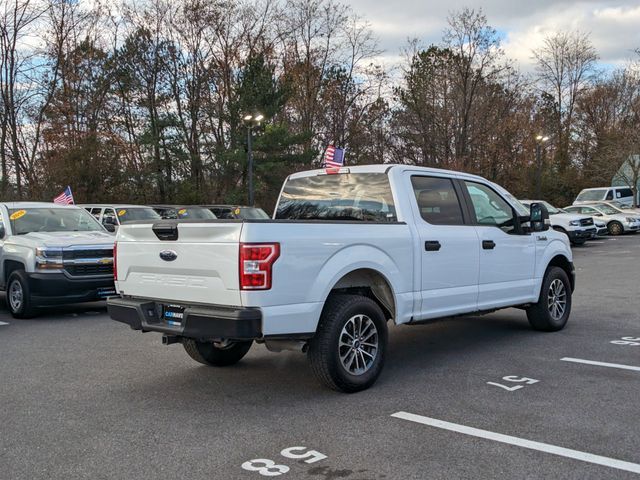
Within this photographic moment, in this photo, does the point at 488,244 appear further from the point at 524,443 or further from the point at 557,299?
the point at 524,443

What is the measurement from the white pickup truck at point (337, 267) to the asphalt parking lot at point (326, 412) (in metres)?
0.47

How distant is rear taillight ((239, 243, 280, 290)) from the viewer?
4.59 meters

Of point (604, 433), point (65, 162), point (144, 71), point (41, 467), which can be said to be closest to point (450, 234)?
point (604, 433)

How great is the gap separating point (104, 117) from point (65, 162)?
22.7 ft

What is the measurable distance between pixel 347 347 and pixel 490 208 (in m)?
2.74

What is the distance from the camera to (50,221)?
423 inches

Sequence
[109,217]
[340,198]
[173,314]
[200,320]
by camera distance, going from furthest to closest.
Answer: [109,217]
[340,198]
[173,314]
[200,320]

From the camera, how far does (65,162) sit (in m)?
30.5

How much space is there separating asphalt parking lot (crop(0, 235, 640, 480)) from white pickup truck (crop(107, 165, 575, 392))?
0.47 metres

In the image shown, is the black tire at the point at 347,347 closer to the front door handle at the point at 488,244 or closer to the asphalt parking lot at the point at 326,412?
the asphalt parking lot at the point at 326,412

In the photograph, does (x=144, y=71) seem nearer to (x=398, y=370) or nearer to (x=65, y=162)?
(x=65, y=162)

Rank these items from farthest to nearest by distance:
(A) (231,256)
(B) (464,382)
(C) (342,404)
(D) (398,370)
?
(D) (398,370), (B) (464,382), (C) (342,404), (A) (231,256)

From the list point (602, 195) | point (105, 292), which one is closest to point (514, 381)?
point (105, 292)

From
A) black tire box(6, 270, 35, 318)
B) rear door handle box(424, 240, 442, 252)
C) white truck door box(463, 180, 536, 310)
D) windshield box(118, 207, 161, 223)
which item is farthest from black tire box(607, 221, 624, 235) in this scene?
black tire box(6, 270, 35, 318)
